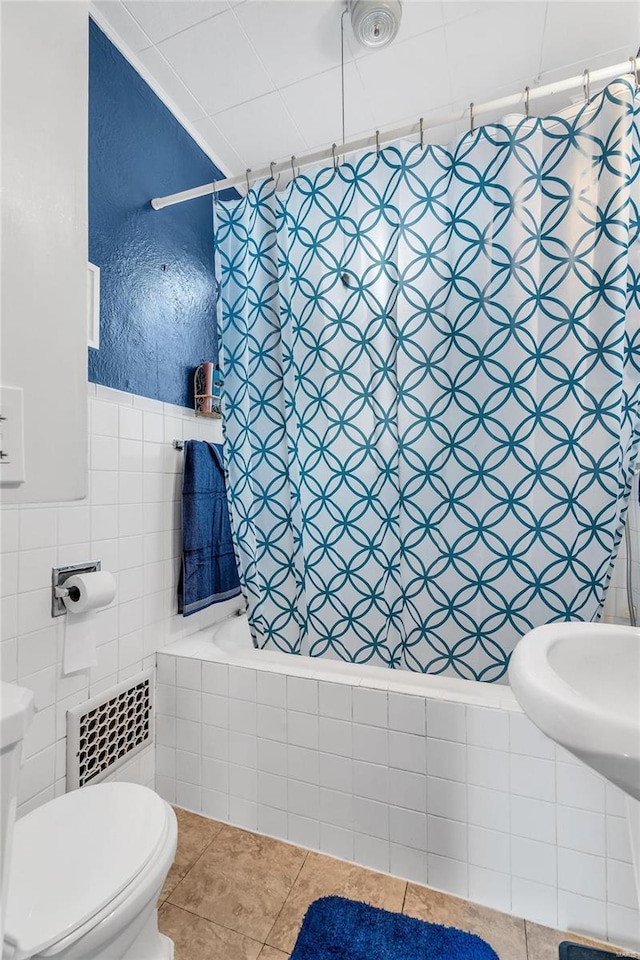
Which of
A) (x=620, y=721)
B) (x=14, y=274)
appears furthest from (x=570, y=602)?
(x=14, y=274)

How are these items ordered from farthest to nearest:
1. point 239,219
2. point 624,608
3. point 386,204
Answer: point 624,608, point 239,219, point 386,204

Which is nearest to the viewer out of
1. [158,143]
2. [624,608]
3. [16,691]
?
[16,691]

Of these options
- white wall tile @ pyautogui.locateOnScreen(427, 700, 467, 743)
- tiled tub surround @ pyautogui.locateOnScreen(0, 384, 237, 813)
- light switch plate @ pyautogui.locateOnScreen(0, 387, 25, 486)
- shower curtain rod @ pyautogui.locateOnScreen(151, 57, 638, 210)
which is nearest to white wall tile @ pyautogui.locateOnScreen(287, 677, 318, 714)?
white wall tile @ pyautogui.locateOnScreen(427, 700, 467, 743)

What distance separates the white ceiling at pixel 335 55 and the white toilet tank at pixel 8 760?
1933 millimetres

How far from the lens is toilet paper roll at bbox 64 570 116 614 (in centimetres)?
130

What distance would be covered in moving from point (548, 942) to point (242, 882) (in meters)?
0.81

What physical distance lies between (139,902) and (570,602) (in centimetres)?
121

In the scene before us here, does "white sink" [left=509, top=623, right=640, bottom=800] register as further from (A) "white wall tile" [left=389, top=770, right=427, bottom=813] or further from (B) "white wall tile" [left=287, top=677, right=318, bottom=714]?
(B) "white wall tile" [left=287, top=677, right=318, bottom=714]

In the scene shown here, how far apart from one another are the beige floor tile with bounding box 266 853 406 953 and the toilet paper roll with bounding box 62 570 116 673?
2.85ft

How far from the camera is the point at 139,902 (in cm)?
91

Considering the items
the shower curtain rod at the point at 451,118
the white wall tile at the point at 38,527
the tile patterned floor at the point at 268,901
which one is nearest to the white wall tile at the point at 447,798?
the tile patterned floor at the point at 268,901

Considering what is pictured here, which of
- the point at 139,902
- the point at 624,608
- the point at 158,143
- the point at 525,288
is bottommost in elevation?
the point at 139,902

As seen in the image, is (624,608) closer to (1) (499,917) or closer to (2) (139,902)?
(1) (499,917)

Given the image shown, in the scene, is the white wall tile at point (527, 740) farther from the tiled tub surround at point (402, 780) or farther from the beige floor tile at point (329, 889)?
the beige floor tile at point (329, 889)
